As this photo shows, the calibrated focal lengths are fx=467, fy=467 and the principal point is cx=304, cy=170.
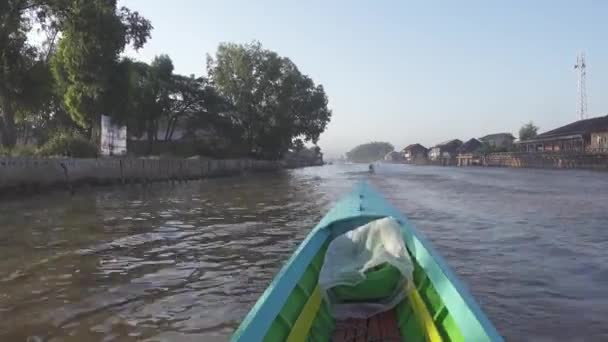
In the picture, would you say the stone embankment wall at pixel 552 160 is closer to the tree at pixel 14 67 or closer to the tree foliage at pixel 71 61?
the tree foliage at pixel 71 61

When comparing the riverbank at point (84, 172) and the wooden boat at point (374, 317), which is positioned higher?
the riverbank at point (84, 172)

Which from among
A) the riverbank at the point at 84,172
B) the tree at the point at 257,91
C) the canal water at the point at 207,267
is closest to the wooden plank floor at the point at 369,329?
the canal water at the point at 207,267

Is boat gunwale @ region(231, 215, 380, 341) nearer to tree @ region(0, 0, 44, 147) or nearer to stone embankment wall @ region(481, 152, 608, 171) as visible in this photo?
tree @ region(0, 0, 44, 147)

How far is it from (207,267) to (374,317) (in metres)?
3.59

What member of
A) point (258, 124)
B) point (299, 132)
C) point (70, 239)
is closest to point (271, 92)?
point (258, 124)

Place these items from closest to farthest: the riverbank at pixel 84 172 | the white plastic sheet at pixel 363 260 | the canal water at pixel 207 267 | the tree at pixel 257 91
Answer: the white plastic sheet at pixel 363 260 < the canal water at pixel 207 267 < the riverbank at pixel 84 172 < the tree at pixel 257 91

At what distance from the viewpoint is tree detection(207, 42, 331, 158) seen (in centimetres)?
5562

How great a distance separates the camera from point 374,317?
4.20 m

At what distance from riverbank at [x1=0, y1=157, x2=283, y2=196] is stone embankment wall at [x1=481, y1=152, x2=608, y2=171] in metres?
40.3

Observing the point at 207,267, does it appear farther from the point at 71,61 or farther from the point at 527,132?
the point at 527,132

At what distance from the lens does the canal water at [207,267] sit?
4738 millimetres

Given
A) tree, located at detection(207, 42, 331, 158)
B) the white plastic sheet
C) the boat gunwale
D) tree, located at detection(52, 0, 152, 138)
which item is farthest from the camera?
tree, located at detection(207, 42, 331, 158)

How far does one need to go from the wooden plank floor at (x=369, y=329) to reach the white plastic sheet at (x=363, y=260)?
67 mm


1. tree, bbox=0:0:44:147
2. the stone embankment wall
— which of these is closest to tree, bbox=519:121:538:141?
the stone embankment wall
